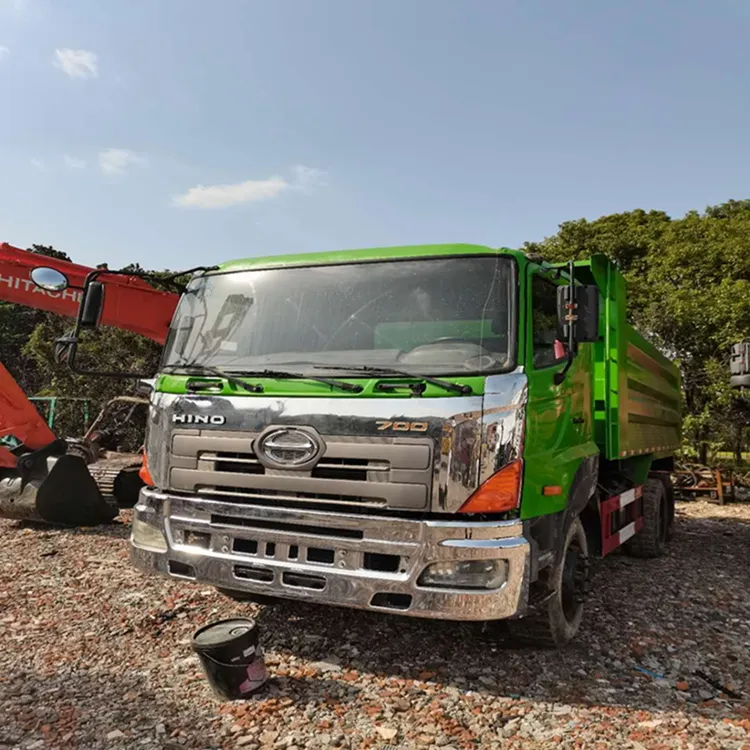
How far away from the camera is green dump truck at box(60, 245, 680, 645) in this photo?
3209 mm

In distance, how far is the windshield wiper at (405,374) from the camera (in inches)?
128

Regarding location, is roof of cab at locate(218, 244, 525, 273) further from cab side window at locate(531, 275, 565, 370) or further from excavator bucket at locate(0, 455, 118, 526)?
excavator bucket at locate(0, 455, 118, 526)

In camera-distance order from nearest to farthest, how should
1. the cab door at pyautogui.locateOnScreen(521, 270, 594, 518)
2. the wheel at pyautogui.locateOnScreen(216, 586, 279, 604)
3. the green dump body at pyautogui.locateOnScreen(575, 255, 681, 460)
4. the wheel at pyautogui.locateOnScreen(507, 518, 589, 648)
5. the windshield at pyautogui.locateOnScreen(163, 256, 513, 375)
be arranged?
the cab door at pyautogui.locateOnScreen(521, 270, 594, 518), the windshield at pyautogui.locateOnScreen(163, 256, 513, 375), the wheel at pyautogui.locateOnScreen(507, 518, 589, 648), the wheel at pyautogui.locateOnScreen(216, 586, 279, 604), the green dump body at pyautogui.locateOnScreen(575, 255, 681, 460)

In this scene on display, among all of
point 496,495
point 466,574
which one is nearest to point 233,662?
point 466,574

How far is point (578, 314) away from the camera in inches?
146

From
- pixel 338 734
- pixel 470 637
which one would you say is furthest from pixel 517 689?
pixel 338 734

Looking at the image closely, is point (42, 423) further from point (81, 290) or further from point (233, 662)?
point (233, 662)

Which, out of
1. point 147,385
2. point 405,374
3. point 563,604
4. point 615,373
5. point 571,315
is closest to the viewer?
point 405,374

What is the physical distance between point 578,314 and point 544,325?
21cm

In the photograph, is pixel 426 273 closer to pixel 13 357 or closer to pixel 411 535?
pixel 411 535

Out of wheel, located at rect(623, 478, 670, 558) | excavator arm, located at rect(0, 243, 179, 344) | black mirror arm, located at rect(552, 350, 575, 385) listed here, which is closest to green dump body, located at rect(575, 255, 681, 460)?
wheel, located at rect(623, 478, 670, 558)

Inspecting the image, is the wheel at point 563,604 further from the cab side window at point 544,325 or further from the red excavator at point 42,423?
the red excavator at point 42,423

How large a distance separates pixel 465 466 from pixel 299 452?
911mm

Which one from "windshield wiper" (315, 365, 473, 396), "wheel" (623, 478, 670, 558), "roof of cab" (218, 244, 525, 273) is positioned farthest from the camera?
"wheel" (623, 478, 670, 558)
